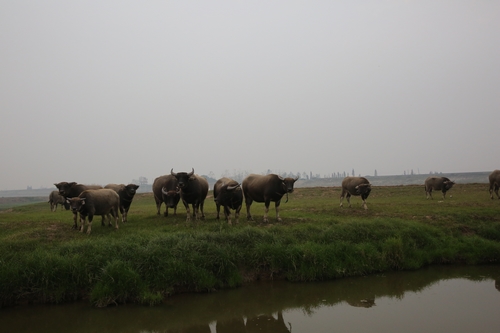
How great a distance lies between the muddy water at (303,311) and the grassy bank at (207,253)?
48 cm

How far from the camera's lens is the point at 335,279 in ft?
39.1

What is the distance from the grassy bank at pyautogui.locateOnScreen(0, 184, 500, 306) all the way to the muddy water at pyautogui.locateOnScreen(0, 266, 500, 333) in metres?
0.48

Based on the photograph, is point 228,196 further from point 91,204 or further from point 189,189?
point 91,204

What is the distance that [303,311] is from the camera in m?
9.38

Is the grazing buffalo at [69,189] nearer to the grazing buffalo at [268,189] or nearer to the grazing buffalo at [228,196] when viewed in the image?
the grazing buffalo at [228,196]

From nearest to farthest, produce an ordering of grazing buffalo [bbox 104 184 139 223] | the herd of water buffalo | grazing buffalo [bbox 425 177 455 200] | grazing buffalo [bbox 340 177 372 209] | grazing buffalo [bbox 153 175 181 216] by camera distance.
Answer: the herd of water buffalo, grazing buffalo [bbox 153 175 181 216], grazing buffalo [bbox 104 184 139 223], grazing buffalo [bbox 340 177 372 209], grazing buffalo [bbox 425 177 455 200]

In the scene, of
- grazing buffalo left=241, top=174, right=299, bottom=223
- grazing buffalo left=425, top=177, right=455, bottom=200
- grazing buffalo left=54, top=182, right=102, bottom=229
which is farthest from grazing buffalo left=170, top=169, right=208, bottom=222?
grazing buffalo left=425, top=177, right=455, bottom=200

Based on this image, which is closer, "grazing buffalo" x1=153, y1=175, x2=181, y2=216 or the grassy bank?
the grassy bank

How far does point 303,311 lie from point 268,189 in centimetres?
738

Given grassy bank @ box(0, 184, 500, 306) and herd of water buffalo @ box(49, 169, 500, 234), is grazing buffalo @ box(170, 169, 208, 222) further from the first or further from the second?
grassy bank @ box(0, 184, 500, 306)

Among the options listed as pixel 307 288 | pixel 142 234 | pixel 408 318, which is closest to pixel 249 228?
pixel 307 288

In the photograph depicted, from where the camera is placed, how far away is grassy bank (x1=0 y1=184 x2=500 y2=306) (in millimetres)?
10203

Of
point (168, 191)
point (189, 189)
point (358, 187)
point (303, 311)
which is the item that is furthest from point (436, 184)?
point (303, 311)

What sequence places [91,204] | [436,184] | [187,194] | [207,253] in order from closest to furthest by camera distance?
[207,253], [91,204], [187,194], [436,184]
